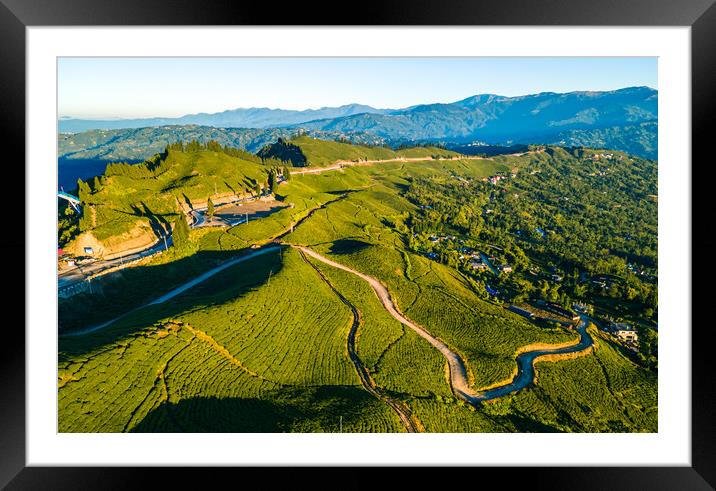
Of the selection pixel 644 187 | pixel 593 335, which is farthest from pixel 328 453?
pixel 644 187

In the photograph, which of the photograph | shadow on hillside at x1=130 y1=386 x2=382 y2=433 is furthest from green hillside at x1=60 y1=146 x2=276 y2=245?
shadow on hillside at x1=130 y1=386 x2=382 y2=433

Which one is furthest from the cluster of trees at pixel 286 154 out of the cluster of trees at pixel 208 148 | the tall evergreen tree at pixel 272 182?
the tall evergreen tree at pixel 272 182

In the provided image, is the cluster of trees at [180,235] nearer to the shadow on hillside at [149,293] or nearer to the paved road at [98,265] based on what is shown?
the shadow on hillside at [149,293]

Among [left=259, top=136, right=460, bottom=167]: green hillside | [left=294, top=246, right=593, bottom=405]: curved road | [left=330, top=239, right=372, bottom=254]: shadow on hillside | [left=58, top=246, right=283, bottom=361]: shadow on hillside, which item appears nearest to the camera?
[left=58, top=246, right=283, bottom=361]: shadow on hillside

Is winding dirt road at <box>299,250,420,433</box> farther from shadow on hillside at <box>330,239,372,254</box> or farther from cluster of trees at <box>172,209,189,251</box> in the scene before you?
cluster of trees at <box>172,209,189,251</box>
